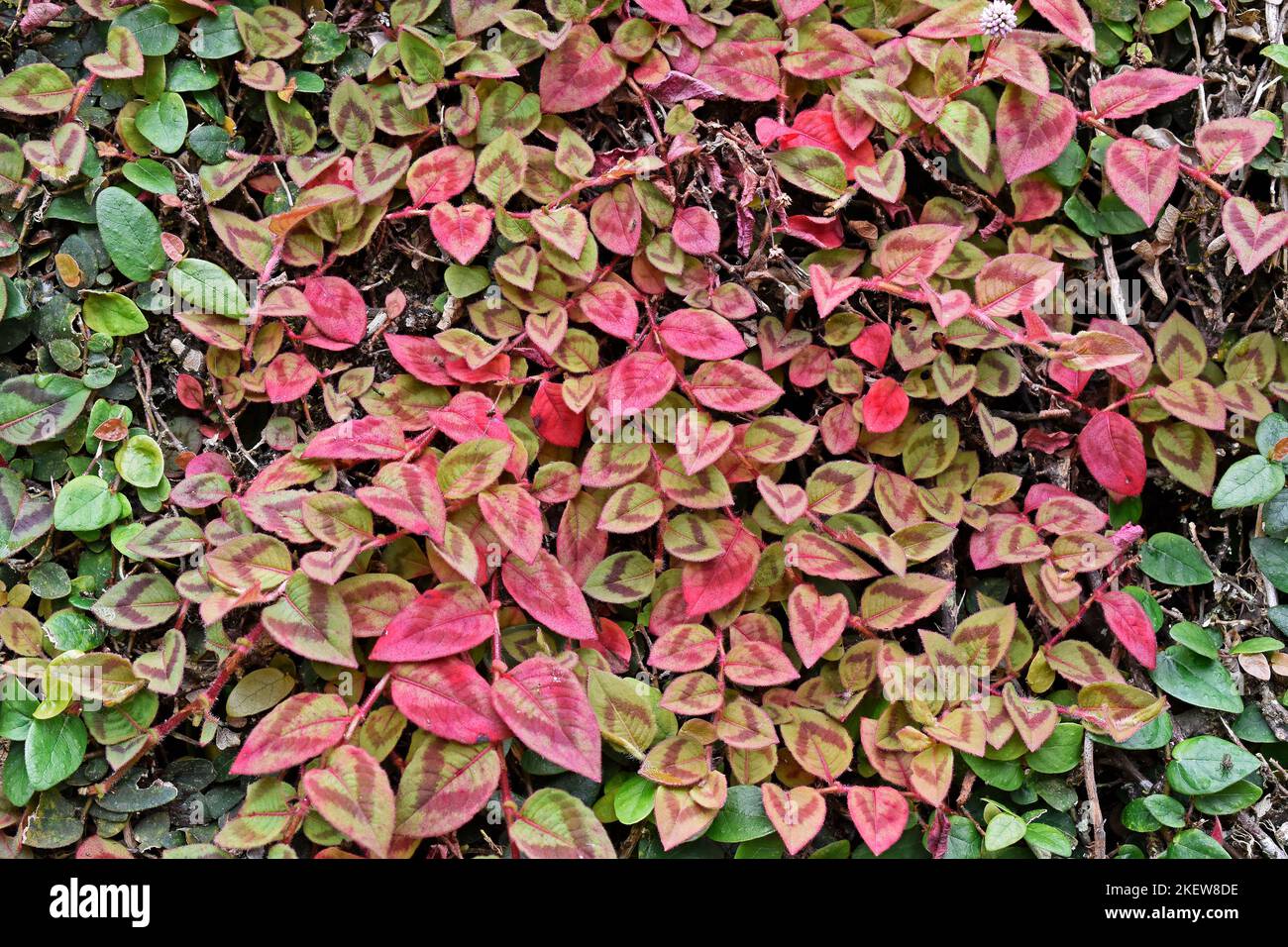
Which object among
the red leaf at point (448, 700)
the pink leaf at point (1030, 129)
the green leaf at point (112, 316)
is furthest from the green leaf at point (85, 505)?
the pink leaf at point (1030, 129)

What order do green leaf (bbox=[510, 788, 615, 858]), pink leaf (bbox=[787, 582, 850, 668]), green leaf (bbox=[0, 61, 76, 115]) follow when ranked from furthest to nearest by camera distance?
green leaf (bbox=[0, 61, 76, 115]), pink leaf (bbox=[787, 582, 850, 668]), green leaf (bbox=[510, 788, 615, 858])

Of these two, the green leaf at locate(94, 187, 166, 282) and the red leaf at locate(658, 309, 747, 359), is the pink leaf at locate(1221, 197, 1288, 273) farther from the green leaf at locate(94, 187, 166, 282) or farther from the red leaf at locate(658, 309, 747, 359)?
the green leaf at locate(94, 187, 166, 282)

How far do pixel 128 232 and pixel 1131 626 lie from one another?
1.72 metres

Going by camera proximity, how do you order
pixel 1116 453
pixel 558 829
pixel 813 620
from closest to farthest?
pixel 558 829 → pixel 813 620 → pixel 1116 453

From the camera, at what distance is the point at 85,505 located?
149 cm

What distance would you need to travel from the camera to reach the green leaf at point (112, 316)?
1.57 meters

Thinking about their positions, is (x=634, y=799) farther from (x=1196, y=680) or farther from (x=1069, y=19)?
(x=1069, y=19)

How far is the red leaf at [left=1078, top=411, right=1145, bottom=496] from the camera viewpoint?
1564 millimetres

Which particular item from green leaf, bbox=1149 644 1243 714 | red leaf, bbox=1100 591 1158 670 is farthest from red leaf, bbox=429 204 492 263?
green leaf, bbox=1149 644 1243 714

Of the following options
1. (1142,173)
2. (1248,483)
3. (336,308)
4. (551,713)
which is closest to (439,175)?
(336,308)

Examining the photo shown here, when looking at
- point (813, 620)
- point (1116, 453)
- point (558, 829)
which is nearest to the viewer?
point (558, 829)

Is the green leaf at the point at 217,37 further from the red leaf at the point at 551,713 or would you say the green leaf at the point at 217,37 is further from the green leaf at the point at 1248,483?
the green leaf at the point at 1248,483

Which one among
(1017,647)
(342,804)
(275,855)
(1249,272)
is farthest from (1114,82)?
(275,855)
